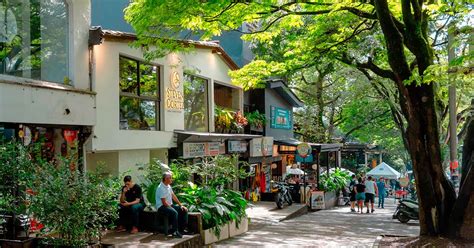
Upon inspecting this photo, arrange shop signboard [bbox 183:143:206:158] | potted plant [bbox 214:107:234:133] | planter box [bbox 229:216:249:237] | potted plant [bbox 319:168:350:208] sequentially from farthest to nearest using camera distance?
potted plant [bbox 319:168:350:208], potted plant [bbox 214:107:234:133], shop signboard [bbox 183:143:206:158], planter box [bbox 229:216:249:237]

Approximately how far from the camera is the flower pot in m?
6.66

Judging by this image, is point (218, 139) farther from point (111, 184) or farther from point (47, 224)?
point (47, 224)

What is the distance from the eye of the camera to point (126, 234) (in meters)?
9.64

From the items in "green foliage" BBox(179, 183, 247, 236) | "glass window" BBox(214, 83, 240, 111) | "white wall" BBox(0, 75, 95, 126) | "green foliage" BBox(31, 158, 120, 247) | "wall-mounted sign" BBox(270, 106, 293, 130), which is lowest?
"green foliage" BBox(179, 183, 247, 236)

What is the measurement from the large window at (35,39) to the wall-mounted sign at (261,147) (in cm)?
967

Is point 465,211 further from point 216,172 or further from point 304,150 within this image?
point 304,150

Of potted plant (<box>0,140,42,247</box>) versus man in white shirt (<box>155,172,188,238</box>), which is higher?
potted plant (<box>0,140,42,247</box>)

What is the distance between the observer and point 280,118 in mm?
23641

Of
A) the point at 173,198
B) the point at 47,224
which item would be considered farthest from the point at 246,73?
the point at 47,224

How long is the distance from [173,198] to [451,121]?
827cm

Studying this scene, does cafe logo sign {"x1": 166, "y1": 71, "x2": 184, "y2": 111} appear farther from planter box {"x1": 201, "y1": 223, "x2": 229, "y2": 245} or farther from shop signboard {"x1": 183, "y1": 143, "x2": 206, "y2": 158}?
planter box {"x1": 201, "y1": 223, "x2": 229, "y2": 245}

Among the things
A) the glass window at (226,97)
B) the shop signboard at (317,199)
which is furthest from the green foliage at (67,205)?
the shop signboard at (317,199)

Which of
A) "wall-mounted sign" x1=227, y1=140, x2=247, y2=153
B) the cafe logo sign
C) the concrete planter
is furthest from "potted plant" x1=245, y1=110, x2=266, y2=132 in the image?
the cafe logo sign

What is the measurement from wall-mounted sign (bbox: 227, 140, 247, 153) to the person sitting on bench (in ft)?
25.0
